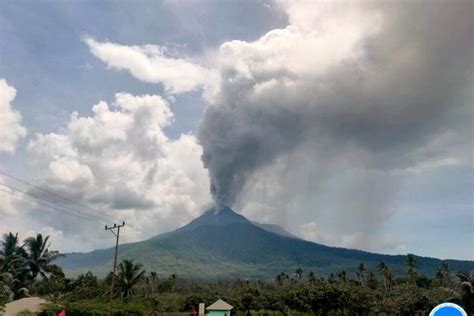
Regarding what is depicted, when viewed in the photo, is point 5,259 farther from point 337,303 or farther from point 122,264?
point 337,303

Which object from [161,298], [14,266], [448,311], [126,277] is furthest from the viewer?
→ [161,298]

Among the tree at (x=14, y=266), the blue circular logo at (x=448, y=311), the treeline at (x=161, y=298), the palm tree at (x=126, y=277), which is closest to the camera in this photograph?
the blue circular logo at (x=448, y=311)

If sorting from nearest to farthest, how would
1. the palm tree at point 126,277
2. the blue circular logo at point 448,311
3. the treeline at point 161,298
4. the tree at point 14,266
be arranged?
1. the blue circular logo at point 448,311
2. the treeline at point 161,298
3. the tree at point 14,266
4. the palm tree at point 126,277

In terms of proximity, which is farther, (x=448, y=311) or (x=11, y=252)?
(x=11, y=252)

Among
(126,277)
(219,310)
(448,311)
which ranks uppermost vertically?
(126,277)

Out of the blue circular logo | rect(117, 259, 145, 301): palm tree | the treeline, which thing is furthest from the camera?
rect(117, 259, 145, 301): palm tree

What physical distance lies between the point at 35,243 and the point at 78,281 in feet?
48.3

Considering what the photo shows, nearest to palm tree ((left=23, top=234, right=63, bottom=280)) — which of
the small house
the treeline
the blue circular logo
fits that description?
the treeline

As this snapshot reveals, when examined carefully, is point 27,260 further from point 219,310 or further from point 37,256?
point 219,310

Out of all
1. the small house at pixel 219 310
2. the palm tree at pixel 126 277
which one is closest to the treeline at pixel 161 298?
the palm tree at pixel 126 277

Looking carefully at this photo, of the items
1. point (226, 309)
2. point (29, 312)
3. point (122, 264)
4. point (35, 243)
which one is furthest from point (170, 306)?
point (29, 312)

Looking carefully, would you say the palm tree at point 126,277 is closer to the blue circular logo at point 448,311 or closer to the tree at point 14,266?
the tree at point 14,266

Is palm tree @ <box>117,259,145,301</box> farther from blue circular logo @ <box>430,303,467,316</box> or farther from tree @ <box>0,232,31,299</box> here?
blue circular logo @ <box>430,303,467,316</box>

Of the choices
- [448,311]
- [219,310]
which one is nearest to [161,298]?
[219,310]
